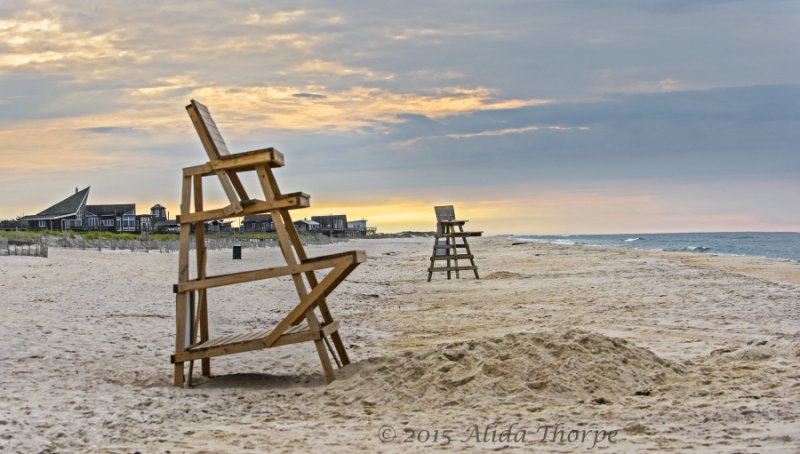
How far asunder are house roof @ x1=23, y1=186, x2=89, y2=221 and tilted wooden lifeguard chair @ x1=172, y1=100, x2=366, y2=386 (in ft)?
191

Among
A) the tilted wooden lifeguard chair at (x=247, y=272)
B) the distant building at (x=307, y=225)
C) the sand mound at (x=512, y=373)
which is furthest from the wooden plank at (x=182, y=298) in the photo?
the distant building at (x=307, y=225)

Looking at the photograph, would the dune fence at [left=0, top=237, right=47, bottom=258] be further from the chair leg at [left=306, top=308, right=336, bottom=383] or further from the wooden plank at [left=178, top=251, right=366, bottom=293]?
the chair leg at [left=306, top=308, right=336, bottom=383]

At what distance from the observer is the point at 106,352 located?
745 cm

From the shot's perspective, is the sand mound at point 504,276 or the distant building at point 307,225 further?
the distant building at point 307,225

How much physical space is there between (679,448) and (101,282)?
42.3 feet

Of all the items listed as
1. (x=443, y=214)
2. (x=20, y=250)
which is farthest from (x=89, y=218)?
(x=443, y=214)

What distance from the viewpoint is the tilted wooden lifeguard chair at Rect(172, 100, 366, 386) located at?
6.32 m

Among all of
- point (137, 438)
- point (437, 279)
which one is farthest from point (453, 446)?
point (437, 279)

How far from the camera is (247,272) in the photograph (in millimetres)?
6453

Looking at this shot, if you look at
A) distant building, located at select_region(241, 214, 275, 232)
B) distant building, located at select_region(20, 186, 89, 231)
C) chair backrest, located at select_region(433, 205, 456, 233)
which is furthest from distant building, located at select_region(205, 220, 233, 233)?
chair backrest, located at select_region(433, 205, 456, 233)

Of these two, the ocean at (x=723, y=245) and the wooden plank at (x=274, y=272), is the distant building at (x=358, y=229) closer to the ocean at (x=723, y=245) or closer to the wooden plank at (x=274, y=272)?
the ocean at (x=723, y=245)

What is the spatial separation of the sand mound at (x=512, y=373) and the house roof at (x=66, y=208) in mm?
59242

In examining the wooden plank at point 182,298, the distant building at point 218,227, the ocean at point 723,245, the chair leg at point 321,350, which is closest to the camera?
the chair leg at point 321,350

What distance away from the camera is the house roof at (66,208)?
58.4m
